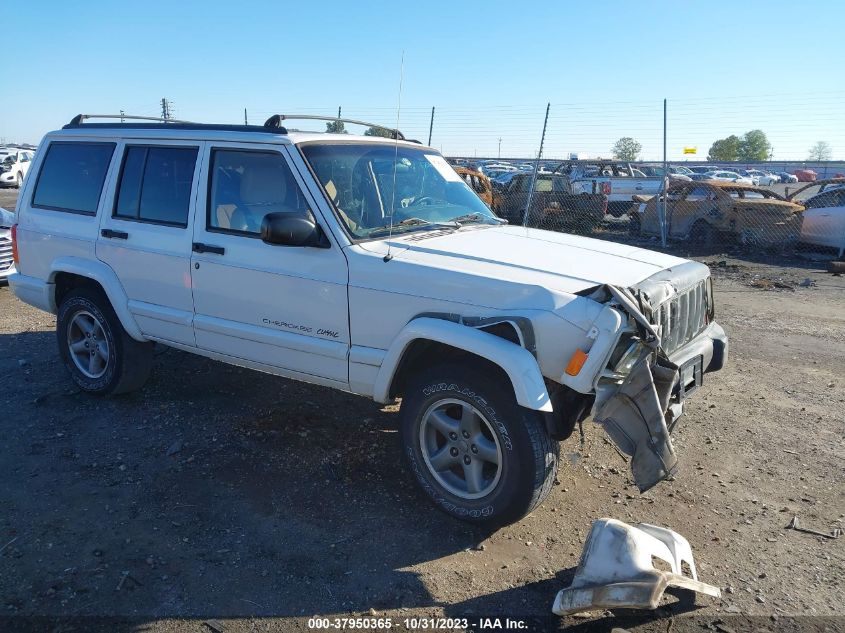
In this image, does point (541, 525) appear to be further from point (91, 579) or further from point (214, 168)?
point (214, 168)

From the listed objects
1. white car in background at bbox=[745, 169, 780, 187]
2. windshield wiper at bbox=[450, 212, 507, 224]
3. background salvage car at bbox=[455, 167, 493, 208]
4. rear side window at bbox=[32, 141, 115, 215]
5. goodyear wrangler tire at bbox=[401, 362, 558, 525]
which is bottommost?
goodyear wrangler tire at bbox=[401, 362, 558, 525]

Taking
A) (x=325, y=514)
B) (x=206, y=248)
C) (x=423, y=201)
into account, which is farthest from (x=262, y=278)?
(x=325, y=514)

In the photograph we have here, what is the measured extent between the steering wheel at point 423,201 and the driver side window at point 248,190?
0.77 metres

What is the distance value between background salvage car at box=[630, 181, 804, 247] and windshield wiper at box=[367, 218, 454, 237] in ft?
36.1

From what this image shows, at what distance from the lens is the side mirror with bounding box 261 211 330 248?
143 inches

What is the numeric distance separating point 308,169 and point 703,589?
2992 mm

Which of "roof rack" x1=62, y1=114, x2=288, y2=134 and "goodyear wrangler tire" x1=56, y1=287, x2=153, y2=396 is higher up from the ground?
"roof rack" x1=62, y1=114, x2=288, y2=134

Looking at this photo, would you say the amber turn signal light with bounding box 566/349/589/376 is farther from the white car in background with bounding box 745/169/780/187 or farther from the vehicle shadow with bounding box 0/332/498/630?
the white car in background with bounding box 745/169/780/187

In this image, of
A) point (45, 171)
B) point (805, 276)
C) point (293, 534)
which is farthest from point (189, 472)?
point (805, 276)

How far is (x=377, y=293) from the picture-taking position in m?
3.65

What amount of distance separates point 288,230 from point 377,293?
59cm

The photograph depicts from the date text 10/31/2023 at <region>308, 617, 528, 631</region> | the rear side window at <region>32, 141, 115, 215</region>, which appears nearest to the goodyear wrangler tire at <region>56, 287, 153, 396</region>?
the rear side window at <region>32, 141, 115, 215</region>

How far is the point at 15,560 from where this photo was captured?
3270 millimetres

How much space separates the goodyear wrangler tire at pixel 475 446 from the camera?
10.9ft
